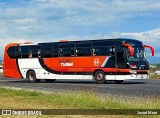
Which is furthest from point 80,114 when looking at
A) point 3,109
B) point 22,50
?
point 22,50

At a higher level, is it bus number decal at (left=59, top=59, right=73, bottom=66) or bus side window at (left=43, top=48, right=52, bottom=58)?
bus side window at (left=43, top=48, right=52, bottom=58)

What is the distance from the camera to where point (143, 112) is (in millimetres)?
10891

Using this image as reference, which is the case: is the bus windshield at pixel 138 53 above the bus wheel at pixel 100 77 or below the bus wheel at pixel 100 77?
above

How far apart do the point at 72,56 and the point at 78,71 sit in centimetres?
114

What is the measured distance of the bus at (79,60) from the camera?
26.8 m

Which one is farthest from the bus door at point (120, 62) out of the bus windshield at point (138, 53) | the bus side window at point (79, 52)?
the bus side window at point (79, 52)

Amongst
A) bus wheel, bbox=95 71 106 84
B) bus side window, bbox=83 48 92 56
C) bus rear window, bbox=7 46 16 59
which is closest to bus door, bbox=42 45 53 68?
bus rear window, bbox=7 46 16 59

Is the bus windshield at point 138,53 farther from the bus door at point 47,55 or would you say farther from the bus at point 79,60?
the bus door at point 47,55

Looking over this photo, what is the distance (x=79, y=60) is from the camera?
28.8 metres

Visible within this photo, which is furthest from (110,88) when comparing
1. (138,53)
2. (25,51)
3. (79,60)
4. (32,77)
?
(25,51)

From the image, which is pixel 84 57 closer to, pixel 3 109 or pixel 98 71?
pixel 98 71

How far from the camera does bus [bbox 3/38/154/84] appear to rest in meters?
26.8

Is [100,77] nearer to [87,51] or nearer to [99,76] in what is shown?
[99,76]

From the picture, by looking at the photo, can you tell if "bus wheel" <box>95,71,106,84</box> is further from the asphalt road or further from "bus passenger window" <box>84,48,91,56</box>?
the asphalt road
